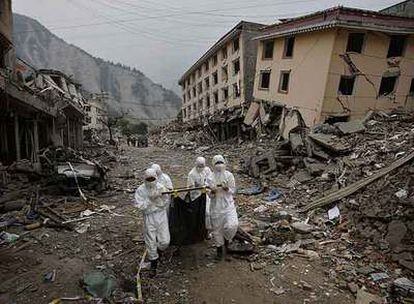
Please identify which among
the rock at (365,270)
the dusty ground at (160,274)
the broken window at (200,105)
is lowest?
the dusty ground at (160,274)

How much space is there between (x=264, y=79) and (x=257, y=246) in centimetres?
1704

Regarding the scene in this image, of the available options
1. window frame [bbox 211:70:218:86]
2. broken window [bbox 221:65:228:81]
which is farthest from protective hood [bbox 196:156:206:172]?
window frame [bbox 211:70:218:86]

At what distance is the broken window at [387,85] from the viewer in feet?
58.6

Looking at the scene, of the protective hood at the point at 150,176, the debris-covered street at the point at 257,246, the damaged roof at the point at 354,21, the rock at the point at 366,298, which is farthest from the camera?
the damaged roof at the point at 354,21

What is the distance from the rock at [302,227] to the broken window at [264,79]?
15.3 metres

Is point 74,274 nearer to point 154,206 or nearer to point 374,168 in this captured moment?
point 154,206

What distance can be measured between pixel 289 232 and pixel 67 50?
117m

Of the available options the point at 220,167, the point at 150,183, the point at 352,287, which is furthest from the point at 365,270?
the point at 150,183

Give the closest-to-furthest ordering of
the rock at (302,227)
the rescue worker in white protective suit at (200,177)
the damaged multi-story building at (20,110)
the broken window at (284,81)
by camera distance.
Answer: the rescue worker in white protective suit at (200,177)
the rock at (302,227)
the damaged multi-story building at (20,110)
the broken window at (284,81)

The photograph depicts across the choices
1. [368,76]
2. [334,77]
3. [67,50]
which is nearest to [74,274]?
[334,77]

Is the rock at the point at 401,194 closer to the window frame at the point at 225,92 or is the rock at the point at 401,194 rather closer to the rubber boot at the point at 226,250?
the rubber boot at the point at 226,250

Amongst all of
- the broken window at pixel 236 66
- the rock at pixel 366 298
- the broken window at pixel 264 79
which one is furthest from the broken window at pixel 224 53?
the rock at pixel 366 298

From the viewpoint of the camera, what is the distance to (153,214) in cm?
532

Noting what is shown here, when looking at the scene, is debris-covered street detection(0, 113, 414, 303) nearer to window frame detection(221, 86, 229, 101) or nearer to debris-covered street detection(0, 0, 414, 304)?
debris-covered street detection(0, 0, 414, 304)
